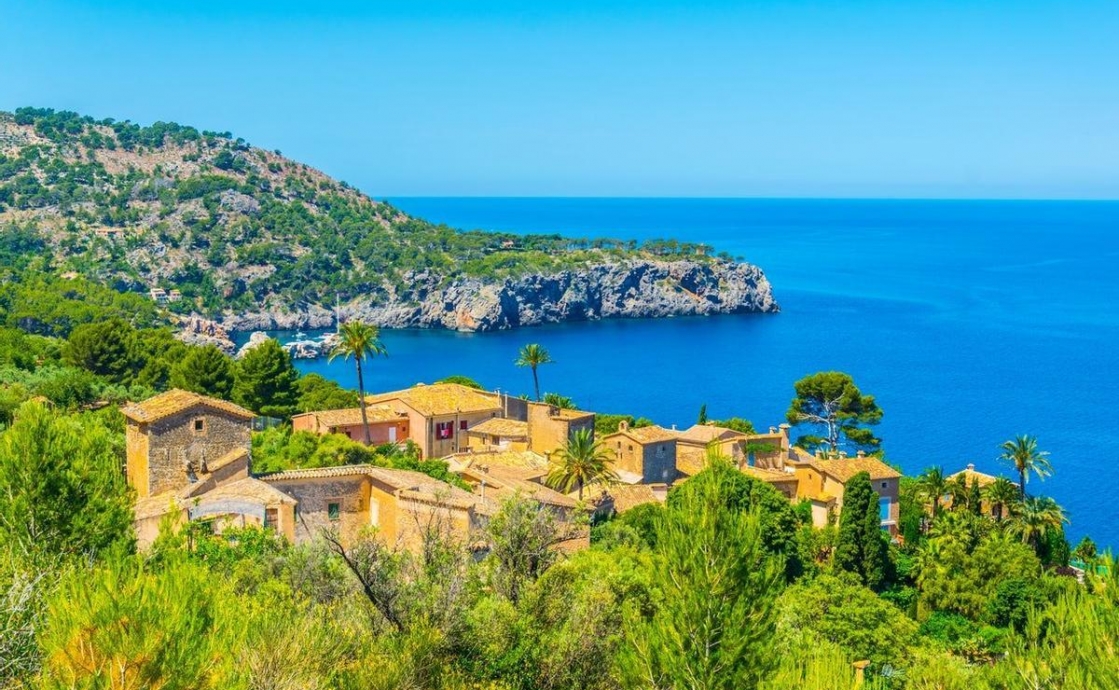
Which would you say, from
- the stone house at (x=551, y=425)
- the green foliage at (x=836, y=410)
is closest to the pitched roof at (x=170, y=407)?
the stone house at (x=551, y=425)

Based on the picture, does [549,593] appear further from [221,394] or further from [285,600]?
[221,394]

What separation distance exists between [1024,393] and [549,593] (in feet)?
265

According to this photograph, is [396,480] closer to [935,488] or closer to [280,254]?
[935,488]

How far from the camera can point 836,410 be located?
5775cm

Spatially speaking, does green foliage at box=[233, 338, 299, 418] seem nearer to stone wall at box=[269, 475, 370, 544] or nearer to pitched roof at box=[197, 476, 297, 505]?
stone wall at box=[269, 475, 370, 544]

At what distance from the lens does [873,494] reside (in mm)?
37812

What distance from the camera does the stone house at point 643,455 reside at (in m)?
43.3

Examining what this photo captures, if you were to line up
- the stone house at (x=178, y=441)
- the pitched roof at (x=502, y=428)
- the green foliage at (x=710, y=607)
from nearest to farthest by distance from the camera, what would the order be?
the green foliage at (x=710, y=607), the stone house at (x=178, y=441), the pitched roof at (x=502, y=428)

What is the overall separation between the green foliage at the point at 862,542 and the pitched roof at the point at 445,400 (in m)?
17.5

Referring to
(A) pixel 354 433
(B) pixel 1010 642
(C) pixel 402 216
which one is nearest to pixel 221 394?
(A) pixel 354 433

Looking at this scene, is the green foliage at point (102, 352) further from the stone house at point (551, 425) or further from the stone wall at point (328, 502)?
the stone wall at point (328, 502)

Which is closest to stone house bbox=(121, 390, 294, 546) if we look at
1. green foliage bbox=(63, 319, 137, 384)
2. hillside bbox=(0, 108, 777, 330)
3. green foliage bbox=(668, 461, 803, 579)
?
green foliage bbox=(668, 461, 803, 579)

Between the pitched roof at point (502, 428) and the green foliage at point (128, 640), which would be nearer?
the green foliage at point (128, 640)

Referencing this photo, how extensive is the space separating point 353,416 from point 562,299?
298ft
